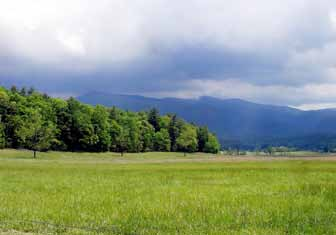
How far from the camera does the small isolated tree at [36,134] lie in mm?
114375

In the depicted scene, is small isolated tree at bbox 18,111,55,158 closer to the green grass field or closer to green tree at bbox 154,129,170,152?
green tree at bbox 154,129,170,152

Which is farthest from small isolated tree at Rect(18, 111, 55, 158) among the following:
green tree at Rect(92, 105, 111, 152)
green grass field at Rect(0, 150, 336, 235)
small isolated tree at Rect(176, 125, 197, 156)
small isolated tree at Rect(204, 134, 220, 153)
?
green grass field at Rect(0, 150, 336, 235)

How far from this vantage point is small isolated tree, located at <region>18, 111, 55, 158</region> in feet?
→ 375

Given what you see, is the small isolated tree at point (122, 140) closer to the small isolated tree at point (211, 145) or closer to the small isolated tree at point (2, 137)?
the small isolated tree at point (2, 137)

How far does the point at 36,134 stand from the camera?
11450 cm

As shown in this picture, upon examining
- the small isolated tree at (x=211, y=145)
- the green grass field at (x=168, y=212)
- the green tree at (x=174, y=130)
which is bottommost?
the green grass field at (x=168, y=212)

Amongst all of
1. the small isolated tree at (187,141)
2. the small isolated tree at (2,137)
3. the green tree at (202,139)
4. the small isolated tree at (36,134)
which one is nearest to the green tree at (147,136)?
the small isolated tree at (187,141)

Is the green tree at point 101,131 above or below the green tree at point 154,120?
below

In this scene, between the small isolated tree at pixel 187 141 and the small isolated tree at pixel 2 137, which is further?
the small isolated tree at pixel 187 141

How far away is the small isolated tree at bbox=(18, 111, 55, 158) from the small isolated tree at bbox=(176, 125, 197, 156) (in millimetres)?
56070

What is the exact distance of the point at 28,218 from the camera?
1902cm

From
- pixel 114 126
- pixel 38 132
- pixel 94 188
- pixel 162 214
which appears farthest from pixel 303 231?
pixel 114 126

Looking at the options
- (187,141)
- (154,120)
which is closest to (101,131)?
(187,141)

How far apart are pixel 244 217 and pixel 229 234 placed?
4.19 metres
